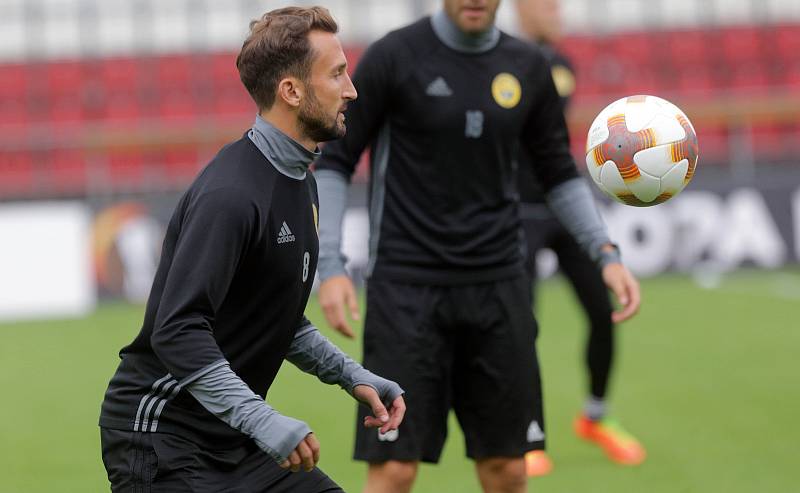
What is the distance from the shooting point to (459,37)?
14.9 feet

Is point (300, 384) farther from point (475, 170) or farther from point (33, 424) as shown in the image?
point (475, 170)

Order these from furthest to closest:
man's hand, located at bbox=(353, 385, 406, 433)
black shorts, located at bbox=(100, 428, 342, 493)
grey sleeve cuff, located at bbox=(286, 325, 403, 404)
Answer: grey sleeve cuff, located at bbox=(286, 325, 403, 404)
man's hand, located at bbox=(353, 385, 406, 433)
black shorts, located at bbox=(100, 428, 342, 493)

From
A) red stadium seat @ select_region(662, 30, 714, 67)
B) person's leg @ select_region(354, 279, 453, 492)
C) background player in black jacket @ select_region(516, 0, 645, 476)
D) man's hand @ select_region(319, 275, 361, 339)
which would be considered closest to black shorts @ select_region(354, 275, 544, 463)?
person's leg @ select_region(354, 279, 453, 492)

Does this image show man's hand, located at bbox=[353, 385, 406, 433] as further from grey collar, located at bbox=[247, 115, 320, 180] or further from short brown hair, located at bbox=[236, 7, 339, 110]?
short brown hair, located at bbox=[236, 7, 339, 110]

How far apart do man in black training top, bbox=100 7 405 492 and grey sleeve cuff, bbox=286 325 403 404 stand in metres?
0.06

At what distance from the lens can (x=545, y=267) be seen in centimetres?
Result: 1424

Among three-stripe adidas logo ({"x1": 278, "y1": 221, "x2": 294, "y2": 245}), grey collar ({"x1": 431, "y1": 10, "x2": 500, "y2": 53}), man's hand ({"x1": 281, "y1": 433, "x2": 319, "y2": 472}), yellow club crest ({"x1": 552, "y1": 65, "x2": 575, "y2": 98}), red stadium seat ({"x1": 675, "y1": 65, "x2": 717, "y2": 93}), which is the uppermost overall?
grey collar ({"x1": 431, "y1": 10, "x2": 500, "y2": 53})

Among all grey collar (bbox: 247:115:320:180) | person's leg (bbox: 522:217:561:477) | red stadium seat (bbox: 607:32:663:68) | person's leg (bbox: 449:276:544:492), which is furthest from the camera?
red stadium seat (bbox: 607:32:663:68)

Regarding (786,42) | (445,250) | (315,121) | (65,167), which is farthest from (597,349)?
(786,42)

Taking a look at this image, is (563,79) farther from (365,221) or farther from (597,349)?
(365,221)

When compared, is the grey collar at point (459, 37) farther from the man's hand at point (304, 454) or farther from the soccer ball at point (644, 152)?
the man's hand at point (304, 454)

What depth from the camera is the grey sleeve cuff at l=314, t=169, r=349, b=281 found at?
449 cm

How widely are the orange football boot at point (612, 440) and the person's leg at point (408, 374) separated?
2344mm

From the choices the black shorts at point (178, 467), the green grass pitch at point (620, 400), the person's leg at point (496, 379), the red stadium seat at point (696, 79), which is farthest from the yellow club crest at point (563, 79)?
the red stadium seat at point (696, 79)
